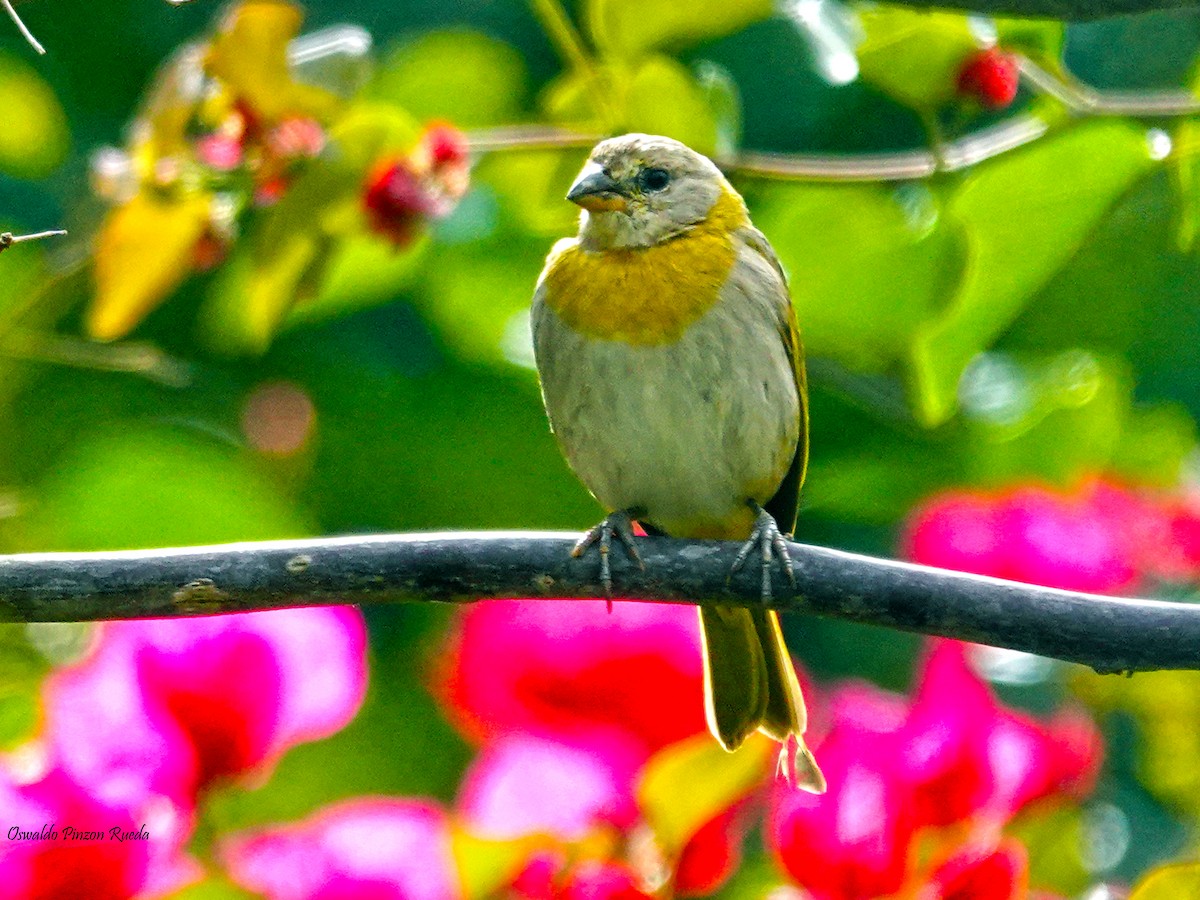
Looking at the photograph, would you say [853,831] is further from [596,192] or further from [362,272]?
[362,272]

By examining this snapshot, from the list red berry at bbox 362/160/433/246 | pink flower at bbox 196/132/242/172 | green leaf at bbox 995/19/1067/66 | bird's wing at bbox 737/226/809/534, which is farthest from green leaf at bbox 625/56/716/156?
pink flower at bbox 196/132/242/172

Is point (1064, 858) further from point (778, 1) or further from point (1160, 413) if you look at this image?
point (778, 1)

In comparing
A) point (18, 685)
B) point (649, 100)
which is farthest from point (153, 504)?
point (649, 100)

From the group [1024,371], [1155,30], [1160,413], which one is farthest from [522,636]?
[1155,30]

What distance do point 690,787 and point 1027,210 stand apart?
907 millimetres

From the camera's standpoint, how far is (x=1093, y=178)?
2162 millimetres

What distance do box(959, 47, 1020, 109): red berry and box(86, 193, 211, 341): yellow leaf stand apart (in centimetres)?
107

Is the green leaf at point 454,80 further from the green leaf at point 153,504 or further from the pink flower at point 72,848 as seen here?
the pink flower at point 72,848

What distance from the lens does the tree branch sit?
1.65m

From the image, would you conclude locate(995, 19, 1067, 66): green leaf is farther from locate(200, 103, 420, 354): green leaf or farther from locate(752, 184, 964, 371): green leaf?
locate(200, 103, 420, 354): green leaf

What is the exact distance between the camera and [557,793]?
1.91 m

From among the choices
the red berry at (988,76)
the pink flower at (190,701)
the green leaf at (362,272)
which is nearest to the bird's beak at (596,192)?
the green leaf at (362,272)

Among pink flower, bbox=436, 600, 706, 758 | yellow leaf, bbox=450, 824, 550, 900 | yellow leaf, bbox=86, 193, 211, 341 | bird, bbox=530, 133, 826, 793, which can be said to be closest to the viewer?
yellow leaf, bbox=450, 824, 550, 900

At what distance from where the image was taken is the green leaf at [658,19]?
7.32 ft
